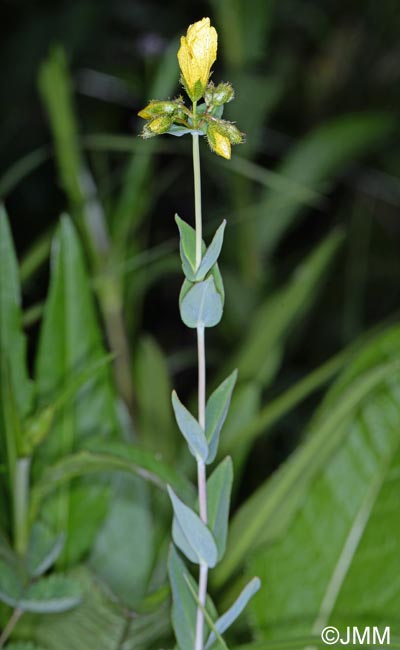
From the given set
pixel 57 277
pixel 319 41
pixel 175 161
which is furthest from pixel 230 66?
pixel 57 277

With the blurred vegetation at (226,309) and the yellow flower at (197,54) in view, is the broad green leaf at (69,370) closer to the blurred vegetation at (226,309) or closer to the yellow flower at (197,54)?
the blurred vegetation at (226,309)

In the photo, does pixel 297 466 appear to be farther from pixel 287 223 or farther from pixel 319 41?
pixel 319 41

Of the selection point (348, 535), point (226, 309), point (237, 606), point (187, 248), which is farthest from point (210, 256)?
point (226, 309)

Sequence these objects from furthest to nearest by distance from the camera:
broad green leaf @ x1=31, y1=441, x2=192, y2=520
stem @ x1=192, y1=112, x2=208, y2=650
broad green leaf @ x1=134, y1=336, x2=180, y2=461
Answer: broad green leaf @ x1=134, y1=336, x2=180, y2=461, broad green leaf @ x1=31, y1=441, x2=192, y2=520, stem @ x1=192, y1=112, x2=208, y2=650

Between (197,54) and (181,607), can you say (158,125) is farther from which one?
(181,607)

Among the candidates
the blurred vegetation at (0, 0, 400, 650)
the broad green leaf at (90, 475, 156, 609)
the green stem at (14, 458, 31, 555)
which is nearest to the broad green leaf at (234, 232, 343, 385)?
the blurred vegetation at (0, 0, 400, 650)

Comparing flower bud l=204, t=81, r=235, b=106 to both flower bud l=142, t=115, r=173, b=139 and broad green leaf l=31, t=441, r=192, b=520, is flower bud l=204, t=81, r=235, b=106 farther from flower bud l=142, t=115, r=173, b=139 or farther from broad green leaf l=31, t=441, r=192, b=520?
broad green leaf l=31, t=441, r=192, b=520
